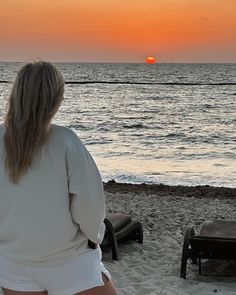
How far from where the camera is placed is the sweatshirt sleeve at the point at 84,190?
6.91 feet

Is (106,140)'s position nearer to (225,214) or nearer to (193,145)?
(193,145)

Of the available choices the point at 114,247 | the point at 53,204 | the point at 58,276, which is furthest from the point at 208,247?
the point at 53,204

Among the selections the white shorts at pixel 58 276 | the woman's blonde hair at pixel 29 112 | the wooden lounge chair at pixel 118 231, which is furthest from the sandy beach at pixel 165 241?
the woman's blonde hair at pixel 29 112

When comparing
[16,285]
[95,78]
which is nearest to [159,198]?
[16,285]

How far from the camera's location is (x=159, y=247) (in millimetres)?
6117

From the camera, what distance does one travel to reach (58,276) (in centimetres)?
219

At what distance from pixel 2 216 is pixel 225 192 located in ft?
26.0

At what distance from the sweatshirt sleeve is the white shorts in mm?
112

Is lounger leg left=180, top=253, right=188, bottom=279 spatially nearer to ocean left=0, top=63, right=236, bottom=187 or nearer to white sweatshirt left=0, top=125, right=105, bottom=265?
ocean left=0, top=63, right=236, bottom=187

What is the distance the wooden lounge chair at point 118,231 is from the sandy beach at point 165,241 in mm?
109

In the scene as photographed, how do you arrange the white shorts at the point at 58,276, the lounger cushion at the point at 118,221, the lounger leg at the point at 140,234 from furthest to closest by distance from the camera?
the lounger leg at the point at 140,234 → the lounger cushion at the point at 118,221 → the white shorts at the point at 58,276

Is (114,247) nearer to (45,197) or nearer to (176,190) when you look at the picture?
(45,197)

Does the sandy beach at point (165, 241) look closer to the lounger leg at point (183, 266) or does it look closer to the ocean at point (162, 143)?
the lounger leg at point (183, 266)

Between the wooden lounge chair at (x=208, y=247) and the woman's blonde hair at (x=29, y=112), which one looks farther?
the wooden lounge chair at (x=208, y=247)
